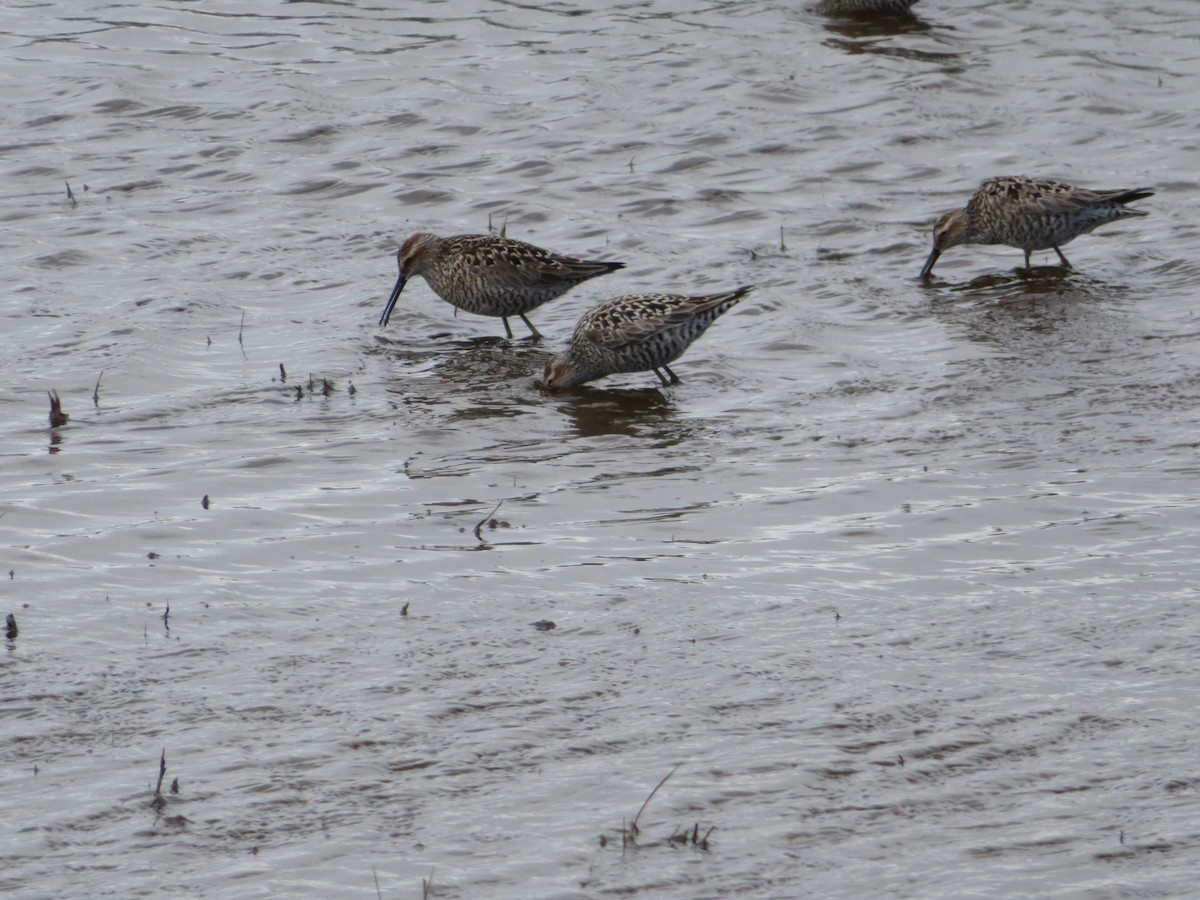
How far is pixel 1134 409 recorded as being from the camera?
9836 millimetres

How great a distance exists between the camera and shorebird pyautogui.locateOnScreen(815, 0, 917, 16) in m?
20.1

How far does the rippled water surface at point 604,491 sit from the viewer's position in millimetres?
5641

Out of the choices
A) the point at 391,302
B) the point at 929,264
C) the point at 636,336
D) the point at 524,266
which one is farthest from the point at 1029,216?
the point at 391,302

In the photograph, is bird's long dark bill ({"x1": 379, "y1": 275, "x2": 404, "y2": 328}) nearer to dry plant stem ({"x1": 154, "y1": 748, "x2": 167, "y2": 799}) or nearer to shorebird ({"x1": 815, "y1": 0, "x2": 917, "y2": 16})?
dry plant stem ({"x1": 154, "y1": 748, "x2": 167, "y2": 799})

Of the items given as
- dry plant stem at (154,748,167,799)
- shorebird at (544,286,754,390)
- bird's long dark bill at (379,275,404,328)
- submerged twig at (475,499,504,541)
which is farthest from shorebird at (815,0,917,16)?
dry plant stem at (154,748,167,799)

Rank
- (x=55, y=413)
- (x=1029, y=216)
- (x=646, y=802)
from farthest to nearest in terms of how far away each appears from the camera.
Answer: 1. (x=1029, y=216)
2. (x=55, y=413)
3. (x=646, y=802)

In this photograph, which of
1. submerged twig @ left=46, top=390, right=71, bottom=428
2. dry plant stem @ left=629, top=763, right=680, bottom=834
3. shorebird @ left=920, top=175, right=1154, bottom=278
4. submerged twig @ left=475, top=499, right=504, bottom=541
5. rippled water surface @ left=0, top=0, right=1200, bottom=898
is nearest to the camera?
dry plant stem @ left=629, top=763, right=680, bottom=834

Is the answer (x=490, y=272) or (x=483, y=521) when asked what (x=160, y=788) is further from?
(x=490, y=272)

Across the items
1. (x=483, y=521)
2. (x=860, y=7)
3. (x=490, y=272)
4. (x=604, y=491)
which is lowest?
(x=604, y=491)

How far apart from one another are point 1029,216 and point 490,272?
402 cm

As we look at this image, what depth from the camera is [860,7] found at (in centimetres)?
2014

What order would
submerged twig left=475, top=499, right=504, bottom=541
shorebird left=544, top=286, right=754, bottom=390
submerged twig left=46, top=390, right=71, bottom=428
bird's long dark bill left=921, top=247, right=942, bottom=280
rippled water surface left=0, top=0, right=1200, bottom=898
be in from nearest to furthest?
rippled water surface left=0, top=0, right=1200, bottom=898 < submerged twig left=475, top=499, right=504, bottom=541 < submerged twig left=46, top=390, right=71, bottom=428 < shorebird left=544, top=286, right=754, bottom=390 < bird's long dark bill left=921, top=247, right=942, bottom=280

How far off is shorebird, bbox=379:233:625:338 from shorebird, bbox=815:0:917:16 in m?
8.76

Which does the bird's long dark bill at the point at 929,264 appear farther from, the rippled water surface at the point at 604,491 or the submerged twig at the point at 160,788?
the submerged twig at the point at 160,788
